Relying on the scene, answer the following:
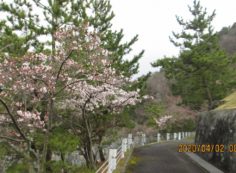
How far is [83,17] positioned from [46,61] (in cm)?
633

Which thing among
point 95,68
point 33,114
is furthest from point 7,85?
point 95,68

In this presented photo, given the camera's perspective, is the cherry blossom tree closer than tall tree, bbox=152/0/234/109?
Yes

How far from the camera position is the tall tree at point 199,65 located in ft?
101

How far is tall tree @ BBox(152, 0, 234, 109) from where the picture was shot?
30.6 metres

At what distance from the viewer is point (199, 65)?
30703 mm

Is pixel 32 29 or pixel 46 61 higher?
pixel 32 29

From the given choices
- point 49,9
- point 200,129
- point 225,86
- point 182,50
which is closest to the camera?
point 49,9

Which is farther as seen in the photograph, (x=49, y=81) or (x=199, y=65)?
(x=199, y=65)

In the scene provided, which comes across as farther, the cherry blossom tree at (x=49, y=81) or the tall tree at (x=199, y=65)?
the tall tree at (x=199, y=65)

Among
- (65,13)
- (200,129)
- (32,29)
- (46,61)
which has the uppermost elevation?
(65,13)

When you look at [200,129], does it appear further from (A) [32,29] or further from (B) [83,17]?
(A) [32,29]

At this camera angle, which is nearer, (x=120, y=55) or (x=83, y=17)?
(x=83, y=17)

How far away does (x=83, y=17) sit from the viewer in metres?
18.9

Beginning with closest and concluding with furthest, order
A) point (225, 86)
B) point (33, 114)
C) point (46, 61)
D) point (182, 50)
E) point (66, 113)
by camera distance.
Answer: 1. point (33, 114)
2. point (46, 61)
3. point (66, 113)
4. point (225, 86)
5. point (182, 50)
